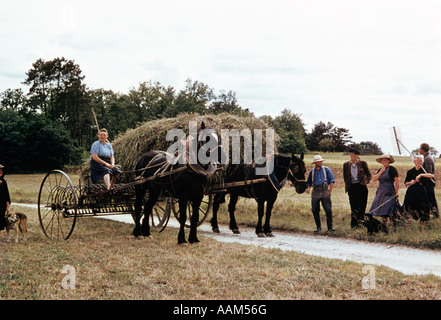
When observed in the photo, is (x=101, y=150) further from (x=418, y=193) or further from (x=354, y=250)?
(x=418, y=193)

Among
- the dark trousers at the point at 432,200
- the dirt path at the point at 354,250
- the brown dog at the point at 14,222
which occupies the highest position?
the dark trousers at the point at 432,200

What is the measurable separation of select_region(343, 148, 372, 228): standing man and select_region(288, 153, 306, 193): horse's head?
125cm

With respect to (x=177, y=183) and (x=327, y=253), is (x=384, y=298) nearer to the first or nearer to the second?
Answer: (x=327, y=253)

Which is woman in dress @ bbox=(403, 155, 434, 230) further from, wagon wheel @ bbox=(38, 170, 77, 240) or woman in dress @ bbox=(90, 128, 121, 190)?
wagon wheel @ bbox=(38, 170, 77, 240)

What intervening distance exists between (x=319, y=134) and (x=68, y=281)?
61.9 metres

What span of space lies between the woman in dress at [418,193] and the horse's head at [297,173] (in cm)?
252

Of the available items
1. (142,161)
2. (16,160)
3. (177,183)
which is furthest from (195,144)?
(16,160)

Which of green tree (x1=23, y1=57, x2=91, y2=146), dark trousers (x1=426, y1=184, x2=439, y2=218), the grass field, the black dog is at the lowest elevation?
the grass field

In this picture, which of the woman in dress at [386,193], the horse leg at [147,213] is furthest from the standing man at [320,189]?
the horse leg at [147,213]

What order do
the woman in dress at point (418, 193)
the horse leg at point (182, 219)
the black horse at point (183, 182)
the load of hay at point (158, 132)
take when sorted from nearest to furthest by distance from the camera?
the black horse at point (183, 182) < the horse leg at point (182, 219) < the woman in dress at point (418, 193) < the load of hay at point (158, 132)

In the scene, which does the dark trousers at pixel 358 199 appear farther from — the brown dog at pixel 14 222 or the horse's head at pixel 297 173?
the brown dog at pixel 14 222

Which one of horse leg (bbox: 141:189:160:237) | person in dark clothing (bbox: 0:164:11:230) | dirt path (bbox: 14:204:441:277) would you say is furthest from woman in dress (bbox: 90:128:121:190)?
dirt path (bbox: 14:204:441:277)

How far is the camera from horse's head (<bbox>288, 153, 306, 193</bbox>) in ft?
38.7

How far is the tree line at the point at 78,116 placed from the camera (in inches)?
1950
